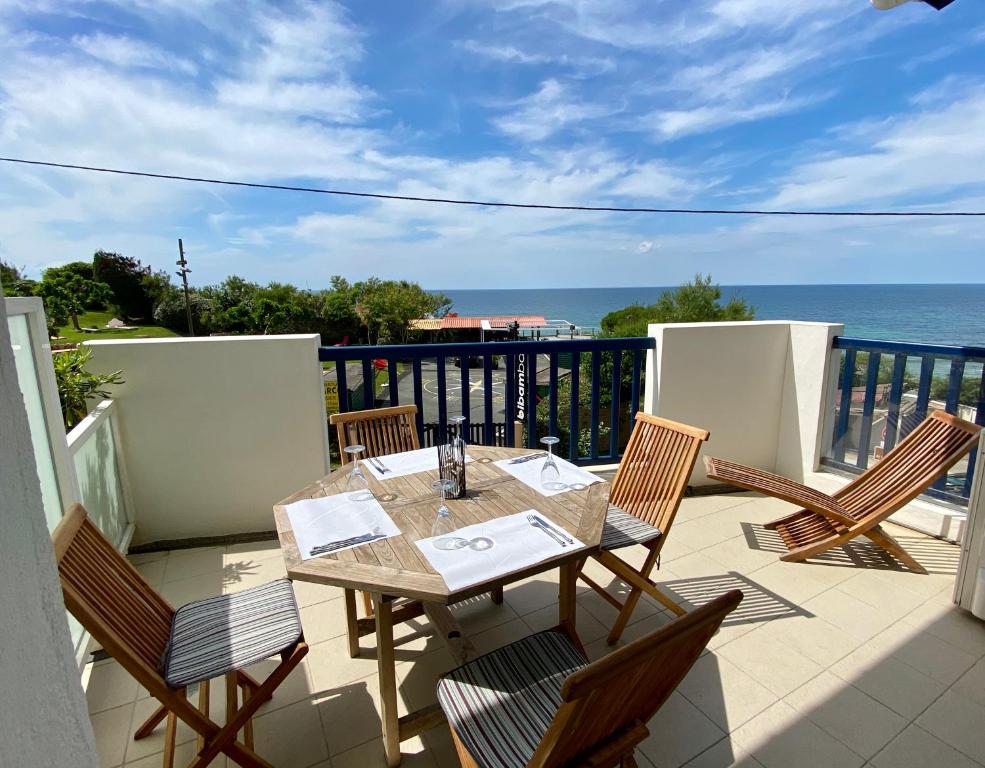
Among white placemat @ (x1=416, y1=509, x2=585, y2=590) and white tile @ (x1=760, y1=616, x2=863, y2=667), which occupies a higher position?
white placemat @ (x1=416, y1=509, x2=585, y2=590)

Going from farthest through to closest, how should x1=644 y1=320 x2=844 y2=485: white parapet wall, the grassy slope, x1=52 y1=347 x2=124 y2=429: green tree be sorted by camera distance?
1. the grassy slope
2. x1=644 y1=320 x2=844 y2=485: white parapet wall
3. x1=52 y1=347 x2=124 y2=429: green tree

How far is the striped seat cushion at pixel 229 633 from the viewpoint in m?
1.47

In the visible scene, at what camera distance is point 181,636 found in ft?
5.39

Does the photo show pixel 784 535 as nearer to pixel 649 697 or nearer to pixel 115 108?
pixel 649 697

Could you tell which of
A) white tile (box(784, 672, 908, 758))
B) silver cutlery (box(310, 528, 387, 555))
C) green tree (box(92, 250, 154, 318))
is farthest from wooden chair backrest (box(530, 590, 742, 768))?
green tree (box(92, 250, 154, 318))

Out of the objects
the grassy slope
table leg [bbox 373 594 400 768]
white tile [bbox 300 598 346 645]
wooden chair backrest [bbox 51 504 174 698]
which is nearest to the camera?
wooden chair backrest [bbox 51 504 174 698]

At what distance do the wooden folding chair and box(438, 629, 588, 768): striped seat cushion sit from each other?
555 mm

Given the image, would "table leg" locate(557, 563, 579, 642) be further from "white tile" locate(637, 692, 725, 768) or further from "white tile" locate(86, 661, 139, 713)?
"white tile" locate(86, 661, 139, 713)

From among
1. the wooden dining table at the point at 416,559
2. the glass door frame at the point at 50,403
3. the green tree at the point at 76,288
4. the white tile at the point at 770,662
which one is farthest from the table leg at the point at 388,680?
the green tree at the point at 76,288

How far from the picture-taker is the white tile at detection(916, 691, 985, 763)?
1687mm

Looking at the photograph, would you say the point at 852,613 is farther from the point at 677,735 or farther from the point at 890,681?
the point at 677,735

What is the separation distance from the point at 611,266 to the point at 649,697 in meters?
34.1

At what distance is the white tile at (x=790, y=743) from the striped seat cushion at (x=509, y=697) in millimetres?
744

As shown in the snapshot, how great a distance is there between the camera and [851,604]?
2.47 m
